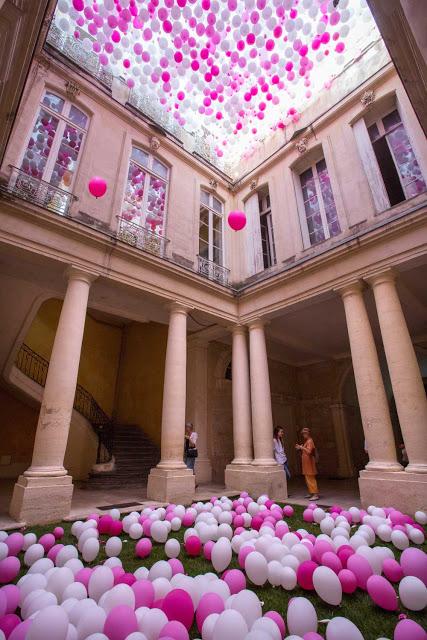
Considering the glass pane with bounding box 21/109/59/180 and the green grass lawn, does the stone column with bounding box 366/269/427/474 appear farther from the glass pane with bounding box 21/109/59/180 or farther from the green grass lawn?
the glass pane with bounding box 21/109/59/180

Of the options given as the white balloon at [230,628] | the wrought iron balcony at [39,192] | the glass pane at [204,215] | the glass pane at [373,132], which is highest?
the glass pane at [373,132]

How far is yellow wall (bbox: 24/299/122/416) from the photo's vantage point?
475 inches

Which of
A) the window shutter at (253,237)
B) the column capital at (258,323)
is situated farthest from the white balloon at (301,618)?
the window shutter at (253,237)

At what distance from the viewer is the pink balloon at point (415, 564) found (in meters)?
2.48

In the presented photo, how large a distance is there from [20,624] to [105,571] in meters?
0.71

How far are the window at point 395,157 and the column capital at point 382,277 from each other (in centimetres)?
188

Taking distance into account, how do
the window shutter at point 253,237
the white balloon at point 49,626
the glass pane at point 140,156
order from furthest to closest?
the window shutter at point 253,237
the glass pane at point 140,156
the white balloon at point 49,626

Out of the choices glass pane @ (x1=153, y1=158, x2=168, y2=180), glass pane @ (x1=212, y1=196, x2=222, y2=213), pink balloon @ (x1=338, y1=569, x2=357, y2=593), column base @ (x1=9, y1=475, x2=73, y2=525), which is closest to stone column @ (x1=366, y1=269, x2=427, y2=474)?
pink balloon @ (x1=338, y1=569, x2=357, y2=593)

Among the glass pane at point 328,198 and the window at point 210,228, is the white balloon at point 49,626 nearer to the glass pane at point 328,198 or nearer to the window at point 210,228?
the glass pane at point 328,198

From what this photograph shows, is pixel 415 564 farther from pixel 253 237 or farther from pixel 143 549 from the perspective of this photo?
pixel 253 237

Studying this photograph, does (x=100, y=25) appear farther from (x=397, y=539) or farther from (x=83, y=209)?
(x=397, y=539)

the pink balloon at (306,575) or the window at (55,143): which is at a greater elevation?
the window at (55,143)

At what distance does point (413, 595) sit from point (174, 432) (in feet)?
17.4

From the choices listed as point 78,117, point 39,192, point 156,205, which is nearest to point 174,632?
point 39,192
